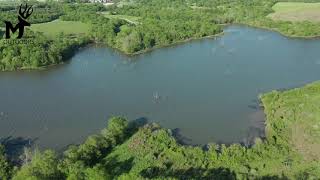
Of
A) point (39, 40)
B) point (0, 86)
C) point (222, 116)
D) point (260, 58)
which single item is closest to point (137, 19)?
point (39, 40)

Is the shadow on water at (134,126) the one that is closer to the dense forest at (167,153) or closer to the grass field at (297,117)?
the dense forest at (167,153)

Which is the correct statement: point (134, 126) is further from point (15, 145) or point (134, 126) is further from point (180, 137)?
point (15, 145)

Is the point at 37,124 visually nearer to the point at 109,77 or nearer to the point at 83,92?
the point at 83,92

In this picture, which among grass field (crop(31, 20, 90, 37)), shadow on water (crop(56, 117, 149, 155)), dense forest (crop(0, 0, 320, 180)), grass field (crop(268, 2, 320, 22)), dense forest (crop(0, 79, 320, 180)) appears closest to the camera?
dense forest (crop(0, 79, 320, 180))

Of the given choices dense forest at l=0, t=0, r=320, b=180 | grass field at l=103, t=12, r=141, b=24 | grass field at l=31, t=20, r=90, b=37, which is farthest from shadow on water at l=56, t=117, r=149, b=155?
grass field at l=103, t=12, r=141, b=24

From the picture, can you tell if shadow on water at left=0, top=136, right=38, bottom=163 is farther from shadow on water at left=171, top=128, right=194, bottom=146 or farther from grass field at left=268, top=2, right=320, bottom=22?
grass field at left=268, top=2, right=320, bottom=22

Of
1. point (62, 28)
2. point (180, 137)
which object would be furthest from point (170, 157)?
point (62, 28)
